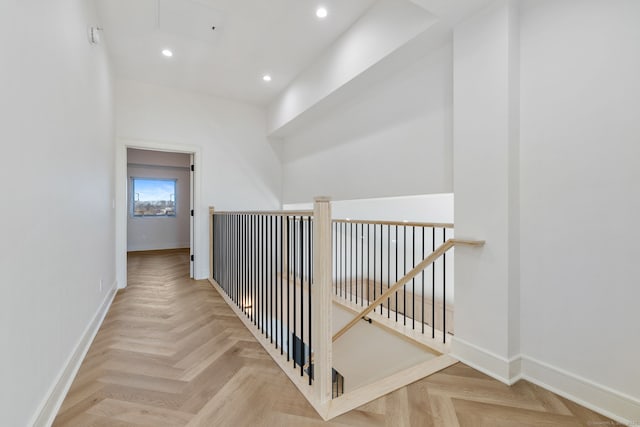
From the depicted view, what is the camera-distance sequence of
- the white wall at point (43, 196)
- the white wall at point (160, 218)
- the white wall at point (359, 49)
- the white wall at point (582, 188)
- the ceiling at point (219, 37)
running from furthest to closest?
the white wall at point (160, 218)
the ceiling at point (219, 37)
the white wall at point (359, 49)
the white wall at point (582, 188)
the white wall at point (43, 196)

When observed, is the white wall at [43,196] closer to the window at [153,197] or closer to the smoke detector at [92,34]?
the smoke detector at [92,34]

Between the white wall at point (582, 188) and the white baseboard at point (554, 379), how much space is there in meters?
0.03

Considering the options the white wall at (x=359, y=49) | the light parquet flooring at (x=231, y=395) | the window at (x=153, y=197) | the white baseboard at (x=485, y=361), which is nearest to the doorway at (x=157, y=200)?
the window at (x=153, y=197)

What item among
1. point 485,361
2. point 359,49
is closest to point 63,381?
point 485,361

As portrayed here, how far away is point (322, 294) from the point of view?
1556mm

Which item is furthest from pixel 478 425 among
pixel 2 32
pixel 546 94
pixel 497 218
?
pixel 2 32

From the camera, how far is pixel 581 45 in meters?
1.59

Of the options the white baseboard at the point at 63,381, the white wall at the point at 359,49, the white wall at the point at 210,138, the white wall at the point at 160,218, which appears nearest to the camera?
the white baseboard at the point at 63,381

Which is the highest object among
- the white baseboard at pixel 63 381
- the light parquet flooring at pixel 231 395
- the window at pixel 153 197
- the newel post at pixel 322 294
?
the window at pixel 153 197

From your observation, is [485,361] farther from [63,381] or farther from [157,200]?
[157,200]

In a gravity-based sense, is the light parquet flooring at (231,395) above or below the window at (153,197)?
below

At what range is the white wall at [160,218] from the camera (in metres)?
7.31

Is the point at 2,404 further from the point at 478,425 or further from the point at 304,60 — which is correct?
the point at 304,60

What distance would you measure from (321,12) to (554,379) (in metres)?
3.40
